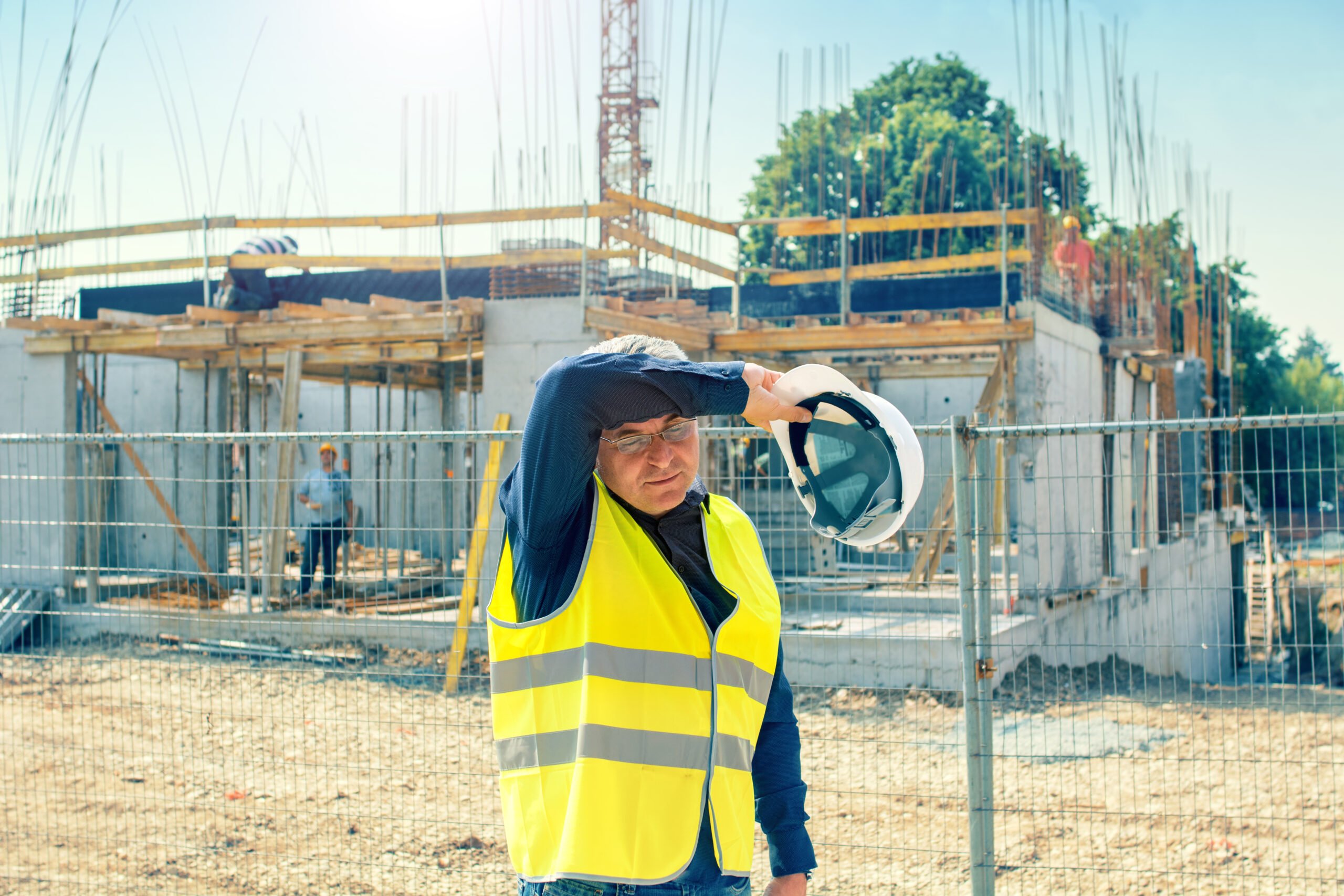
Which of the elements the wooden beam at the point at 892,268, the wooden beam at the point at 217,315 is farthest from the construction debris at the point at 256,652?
the wooden beam at the point at 892,268

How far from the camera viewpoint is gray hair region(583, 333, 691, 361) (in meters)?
1.89

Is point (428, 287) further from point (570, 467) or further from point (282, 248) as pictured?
point (570, 467)

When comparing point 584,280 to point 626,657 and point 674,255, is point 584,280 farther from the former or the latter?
point 626,657

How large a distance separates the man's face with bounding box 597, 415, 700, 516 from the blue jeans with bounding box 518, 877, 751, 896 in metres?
0.69

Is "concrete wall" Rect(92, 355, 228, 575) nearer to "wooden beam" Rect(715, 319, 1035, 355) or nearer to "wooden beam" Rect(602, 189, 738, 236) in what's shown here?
"wooden beam" Rect(602, 189, 738, 236)

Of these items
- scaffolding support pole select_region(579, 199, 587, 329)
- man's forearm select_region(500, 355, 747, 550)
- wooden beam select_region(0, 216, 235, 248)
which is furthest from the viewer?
wooden beam select_region(0, 216, 235, 248)

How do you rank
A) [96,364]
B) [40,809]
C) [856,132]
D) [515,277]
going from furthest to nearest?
1. [856,132]
2. [96,364]
3. [515,277]
4. [40,809]

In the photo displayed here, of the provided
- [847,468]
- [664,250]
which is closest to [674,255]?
[664,250]

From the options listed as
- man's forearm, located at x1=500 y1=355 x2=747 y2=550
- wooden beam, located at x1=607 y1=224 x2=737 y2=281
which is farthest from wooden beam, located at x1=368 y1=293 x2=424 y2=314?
man's forearm, located at x1=500 y1=355 x2=747 y2=550

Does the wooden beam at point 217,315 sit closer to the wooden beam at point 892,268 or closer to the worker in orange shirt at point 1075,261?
the wooden beam at point 892,268

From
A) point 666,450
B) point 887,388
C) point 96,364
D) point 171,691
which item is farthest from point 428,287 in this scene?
point 666,450

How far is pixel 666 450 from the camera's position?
6.64 feet

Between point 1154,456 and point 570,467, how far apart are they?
1692 cm

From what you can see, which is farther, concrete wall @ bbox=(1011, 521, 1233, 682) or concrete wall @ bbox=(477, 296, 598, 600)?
concrete wall @ bbox=(477, 296, 598, 600)
